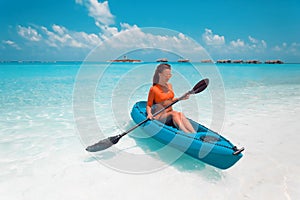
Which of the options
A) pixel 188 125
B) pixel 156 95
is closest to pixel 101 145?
pixel 156 95

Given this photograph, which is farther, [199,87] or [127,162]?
[199,87]

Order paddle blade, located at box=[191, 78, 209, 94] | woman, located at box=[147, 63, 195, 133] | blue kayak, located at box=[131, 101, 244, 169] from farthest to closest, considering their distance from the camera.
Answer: paddle blade, located at box=[191, 78, 209, 94] < woman, located at box=[147, 63, 195, 133] < blue kayak, located at box=[131, 101, 244, 169]

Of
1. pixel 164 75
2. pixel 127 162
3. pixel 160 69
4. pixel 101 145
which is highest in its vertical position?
pixel 160 69

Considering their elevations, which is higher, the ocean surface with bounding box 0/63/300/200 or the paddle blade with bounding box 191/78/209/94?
the paddle blade with bounding box 191/78/209/94

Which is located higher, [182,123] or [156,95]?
[156,95]

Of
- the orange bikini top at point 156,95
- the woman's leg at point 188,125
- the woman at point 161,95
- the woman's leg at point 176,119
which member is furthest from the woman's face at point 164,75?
the woman's leg at point 188,125

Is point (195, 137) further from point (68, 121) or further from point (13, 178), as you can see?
point (68, 121)

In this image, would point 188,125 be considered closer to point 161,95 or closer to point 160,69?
point 161,95

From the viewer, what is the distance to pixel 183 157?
3268mm

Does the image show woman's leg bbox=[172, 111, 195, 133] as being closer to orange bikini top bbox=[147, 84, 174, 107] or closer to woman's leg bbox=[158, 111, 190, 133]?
woman's leg bbox=[158, 111, 190, 133]

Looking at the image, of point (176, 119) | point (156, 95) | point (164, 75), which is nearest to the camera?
point (176, 119)

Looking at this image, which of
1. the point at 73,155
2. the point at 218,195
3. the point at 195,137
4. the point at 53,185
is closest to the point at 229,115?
the point at 195,137

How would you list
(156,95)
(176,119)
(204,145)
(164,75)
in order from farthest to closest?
(156,95), (164,75), (176,119), (204,145)

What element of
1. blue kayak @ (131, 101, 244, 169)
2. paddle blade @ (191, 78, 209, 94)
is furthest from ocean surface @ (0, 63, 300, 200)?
paddle blade @ (191, 78, 209, 94)
